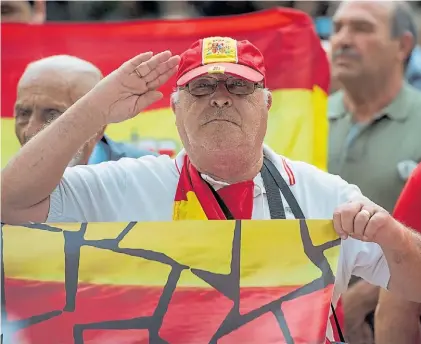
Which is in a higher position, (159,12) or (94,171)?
(94,171)

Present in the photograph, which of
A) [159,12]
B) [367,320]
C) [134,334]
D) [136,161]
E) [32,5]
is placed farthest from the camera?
[159,12]

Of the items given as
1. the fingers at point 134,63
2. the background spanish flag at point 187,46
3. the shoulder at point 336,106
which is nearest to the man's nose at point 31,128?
the background spanish flag at point 187,46

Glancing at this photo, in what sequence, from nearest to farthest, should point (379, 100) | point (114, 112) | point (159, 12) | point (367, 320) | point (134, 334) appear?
point (134, 334) < point (114, 112) < point (367, 320) < point (379, 100) < point (159, 12)

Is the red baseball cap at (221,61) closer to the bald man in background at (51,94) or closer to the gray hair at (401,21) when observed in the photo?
the bald man in background at (51,94)

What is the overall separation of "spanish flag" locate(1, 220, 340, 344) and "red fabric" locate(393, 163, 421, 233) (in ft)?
1.74

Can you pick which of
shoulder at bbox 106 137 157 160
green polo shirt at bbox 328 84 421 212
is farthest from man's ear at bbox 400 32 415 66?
shoulder at bbox 106 137 157 160

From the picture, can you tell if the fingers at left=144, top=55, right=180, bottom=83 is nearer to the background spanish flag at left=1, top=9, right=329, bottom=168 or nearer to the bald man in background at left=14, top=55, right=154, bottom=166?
the bald man in background at left=14, top=55, right=154, bottom=166

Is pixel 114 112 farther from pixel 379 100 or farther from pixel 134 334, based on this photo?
pixel 379 100

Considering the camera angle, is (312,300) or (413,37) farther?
(413,37)

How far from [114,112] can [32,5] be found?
10.0 feet

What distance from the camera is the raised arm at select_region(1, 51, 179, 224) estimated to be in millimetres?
2932

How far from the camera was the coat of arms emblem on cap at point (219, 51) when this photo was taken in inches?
125

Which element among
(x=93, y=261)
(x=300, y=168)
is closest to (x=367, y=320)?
(x=300, y=168)

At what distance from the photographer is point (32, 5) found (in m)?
5.93
